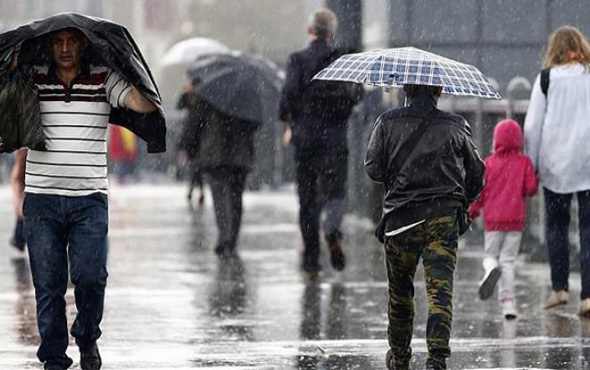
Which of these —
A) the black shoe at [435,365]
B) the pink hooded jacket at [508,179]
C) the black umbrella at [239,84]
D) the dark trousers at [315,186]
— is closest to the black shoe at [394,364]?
the black shoe at [435,365]

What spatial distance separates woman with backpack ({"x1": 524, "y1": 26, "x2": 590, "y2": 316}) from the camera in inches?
432

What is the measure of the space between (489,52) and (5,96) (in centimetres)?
1037

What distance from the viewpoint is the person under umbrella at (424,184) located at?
→ 8266 millimetres

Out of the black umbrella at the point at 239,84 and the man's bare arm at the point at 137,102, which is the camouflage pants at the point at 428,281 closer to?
the man's bare arm at the point at 137,102

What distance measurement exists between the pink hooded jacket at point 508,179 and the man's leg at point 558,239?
31 centimetres

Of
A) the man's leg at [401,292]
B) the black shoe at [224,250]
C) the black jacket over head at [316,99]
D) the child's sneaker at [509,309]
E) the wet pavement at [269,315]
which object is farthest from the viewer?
the black shoe at [224,250]

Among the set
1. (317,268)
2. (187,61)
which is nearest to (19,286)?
(317,268)

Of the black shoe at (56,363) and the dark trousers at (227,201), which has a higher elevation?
the black shoe at (56,363)

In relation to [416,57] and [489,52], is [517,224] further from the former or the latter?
[489,52]

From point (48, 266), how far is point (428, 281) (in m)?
1.84

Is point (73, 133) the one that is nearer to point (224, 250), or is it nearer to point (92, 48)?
point (92, 48)

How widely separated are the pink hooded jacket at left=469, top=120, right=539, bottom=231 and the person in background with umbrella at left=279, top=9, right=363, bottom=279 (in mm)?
2447

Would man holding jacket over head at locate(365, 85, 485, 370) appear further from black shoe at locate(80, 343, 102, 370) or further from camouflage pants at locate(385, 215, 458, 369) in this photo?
black shoe at locate(80, 343, 102, 370)

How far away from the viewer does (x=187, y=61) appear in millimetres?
22344
